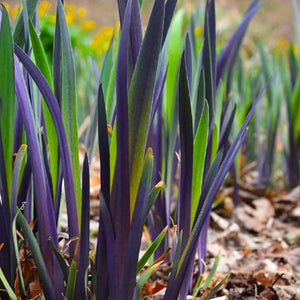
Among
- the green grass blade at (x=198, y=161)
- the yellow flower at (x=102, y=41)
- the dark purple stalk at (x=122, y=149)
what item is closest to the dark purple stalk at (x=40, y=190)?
the dark purple stalk at (x=122, y=149)

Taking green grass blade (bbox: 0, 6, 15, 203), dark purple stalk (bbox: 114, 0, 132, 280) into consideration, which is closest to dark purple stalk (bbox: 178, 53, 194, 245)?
dark purple stalk (bbox: 114, 0, 132, 280)

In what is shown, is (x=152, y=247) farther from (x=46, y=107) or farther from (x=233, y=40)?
(x=233, y=40)

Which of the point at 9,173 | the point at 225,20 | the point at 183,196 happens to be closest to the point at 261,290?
the point at 183,196

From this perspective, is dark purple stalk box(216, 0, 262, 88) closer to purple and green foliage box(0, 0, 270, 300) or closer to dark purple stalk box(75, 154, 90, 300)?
purple and green foliage box(0, 0, 270, 300)

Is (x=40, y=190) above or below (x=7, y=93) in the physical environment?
below

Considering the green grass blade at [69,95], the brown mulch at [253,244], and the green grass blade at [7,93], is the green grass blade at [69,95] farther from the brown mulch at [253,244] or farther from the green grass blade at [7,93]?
the brown mulch at [253,244]

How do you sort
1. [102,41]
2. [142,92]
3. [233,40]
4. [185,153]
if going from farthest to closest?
[102,41], [233,40], [185,153], [142,92]

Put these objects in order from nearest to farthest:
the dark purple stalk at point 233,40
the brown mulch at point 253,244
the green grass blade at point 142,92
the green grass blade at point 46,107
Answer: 1. the green grass blade at point 142,92
2. the green grass blade at point 46,107
3. the brown mulch at point 253,244
4. the dark purple stalk at point 233,40

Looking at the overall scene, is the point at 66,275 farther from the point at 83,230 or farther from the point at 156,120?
the point at 156,120

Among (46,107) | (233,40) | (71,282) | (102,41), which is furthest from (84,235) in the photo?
(102,41)
